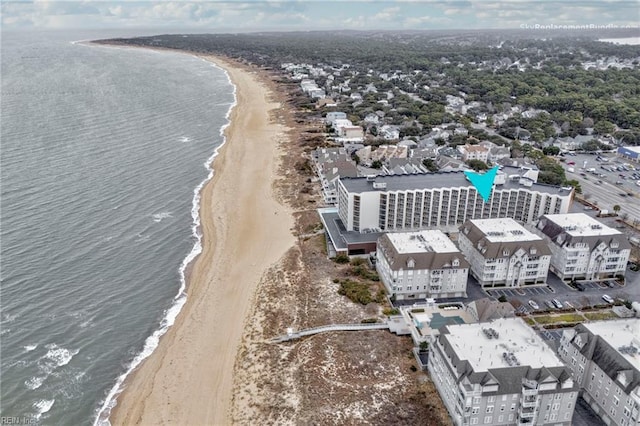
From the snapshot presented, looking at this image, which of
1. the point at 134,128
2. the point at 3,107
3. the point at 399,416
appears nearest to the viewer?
the point at 399,416

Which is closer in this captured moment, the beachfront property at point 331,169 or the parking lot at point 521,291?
the parking lot at point 521,291

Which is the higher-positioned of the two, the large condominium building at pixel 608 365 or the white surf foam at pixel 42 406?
the large condominium building at pixel 608 365

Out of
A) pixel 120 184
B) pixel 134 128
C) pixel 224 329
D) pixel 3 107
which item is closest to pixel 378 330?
pixel 224 329

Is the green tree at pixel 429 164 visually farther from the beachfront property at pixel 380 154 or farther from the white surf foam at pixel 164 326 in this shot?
the white surf foam at pixel 164 326

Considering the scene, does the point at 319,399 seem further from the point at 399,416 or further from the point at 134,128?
the point at 134,128

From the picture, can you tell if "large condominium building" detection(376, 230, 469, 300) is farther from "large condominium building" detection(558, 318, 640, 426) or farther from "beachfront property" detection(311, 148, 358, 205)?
"beachfront property" detection(311, 148, 358, 205)

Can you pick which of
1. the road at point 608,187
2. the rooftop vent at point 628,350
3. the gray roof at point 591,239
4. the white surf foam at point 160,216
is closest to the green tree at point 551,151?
the road at point 608,187

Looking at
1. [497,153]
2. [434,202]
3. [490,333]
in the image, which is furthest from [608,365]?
[497,153]
